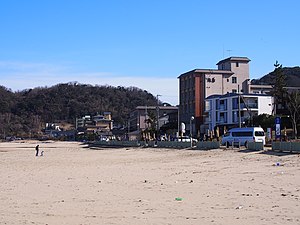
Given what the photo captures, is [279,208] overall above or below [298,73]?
below

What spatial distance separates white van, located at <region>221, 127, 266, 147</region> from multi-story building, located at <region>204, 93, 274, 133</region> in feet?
76.4

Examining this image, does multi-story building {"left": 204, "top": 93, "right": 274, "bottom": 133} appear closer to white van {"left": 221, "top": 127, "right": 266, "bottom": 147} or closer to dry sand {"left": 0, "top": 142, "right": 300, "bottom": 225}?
white van {"left": 221, "top": 127, "right": 266, "bottom": 147}

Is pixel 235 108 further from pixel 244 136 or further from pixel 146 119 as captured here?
pixel 146 119

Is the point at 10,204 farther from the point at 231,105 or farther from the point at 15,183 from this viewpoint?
the point at 231,105

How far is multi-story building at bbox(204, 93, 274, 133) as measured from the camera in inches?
2830

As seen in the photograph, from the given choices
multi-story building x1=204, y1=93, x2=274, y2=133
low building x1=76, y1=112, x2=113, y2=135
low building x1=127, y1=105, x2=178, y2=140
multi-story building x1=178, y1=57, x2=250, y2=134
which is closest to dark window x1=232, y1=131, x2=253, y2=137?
multi-story building x1=204, y1=93, x2=274, y2=133

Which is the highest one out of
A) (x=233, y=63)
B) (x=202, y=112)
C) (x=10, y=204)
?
(x=233, y=63)

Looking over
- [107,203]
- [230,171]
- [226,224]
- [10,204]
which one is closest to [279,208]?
[226,224]

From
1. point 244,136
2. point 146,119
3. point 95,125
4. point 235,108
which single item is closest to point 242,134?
point 244,136

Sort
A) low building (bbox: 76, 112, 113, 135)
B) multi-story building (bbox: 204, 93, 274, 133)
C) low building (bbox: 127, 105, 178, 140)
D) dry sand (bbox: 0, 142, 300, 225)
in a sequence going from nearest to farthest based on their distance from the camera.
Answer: dry sand (bbox: 0, 142, 300, 225), multi-story building (bbox: 204, 93, 274, 133), low building (bbox: 127, 105, 178, 140), low building (bbox: 76, 112, 113, 135)

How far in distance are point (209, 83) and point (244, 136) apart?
42374mm

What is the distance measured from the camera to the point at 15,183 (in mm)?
20922

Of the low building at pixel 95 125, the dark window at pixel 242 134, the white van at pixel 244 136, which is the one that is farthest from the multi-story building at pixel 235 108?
the low building at pixel 95 125

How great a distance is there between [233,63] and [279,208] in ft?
252
